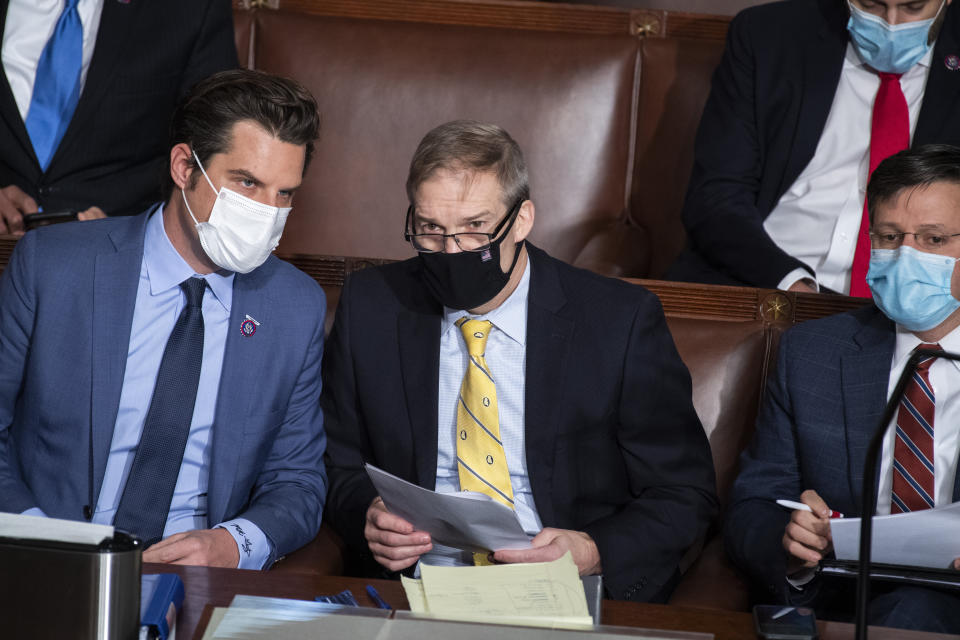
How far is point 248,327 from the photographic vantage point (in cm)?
200

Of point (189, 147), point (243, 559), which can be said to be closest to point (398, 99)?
point (189, 147)

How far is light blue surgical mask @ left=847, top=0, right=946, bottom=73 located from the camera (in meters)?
2.73

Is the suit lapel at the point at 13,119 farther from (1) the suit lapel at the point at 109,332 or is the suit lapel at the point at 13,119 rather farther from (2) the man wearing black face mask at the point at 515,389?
(2) the man wearing black face mask at the point at 515,389

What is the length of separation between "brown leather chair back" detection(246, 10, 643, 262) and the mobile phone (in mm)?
1988

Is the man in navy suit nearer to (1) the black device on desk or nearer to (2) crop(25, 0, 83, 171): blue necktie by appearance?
(1) the black device on desk

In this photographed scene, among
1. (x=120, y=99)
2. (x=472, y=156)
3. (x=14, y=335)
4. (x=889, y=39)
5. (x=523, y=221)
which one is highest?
(x=889, y=39)

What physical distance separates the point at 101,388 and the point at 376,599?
806 millimetres

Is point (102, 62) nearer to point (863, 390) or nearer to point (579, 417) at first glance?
point (579, 417)

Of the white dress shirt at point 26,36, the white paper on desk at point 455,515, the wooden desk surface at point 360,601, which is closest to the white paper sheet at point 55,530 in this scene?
the wooden desk surface at point 360,601

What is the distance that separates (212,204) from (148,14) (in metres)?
1.29

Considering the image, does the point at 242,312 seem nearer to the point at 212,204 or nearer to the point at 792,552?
Result: the point at 212,204

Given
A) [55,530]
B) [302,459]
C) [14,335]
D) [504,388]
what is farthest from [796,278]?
[55,530]

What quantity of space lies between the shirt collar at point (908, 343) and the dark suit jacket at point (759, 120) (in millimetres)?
807

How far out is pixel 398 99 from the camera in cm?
322
